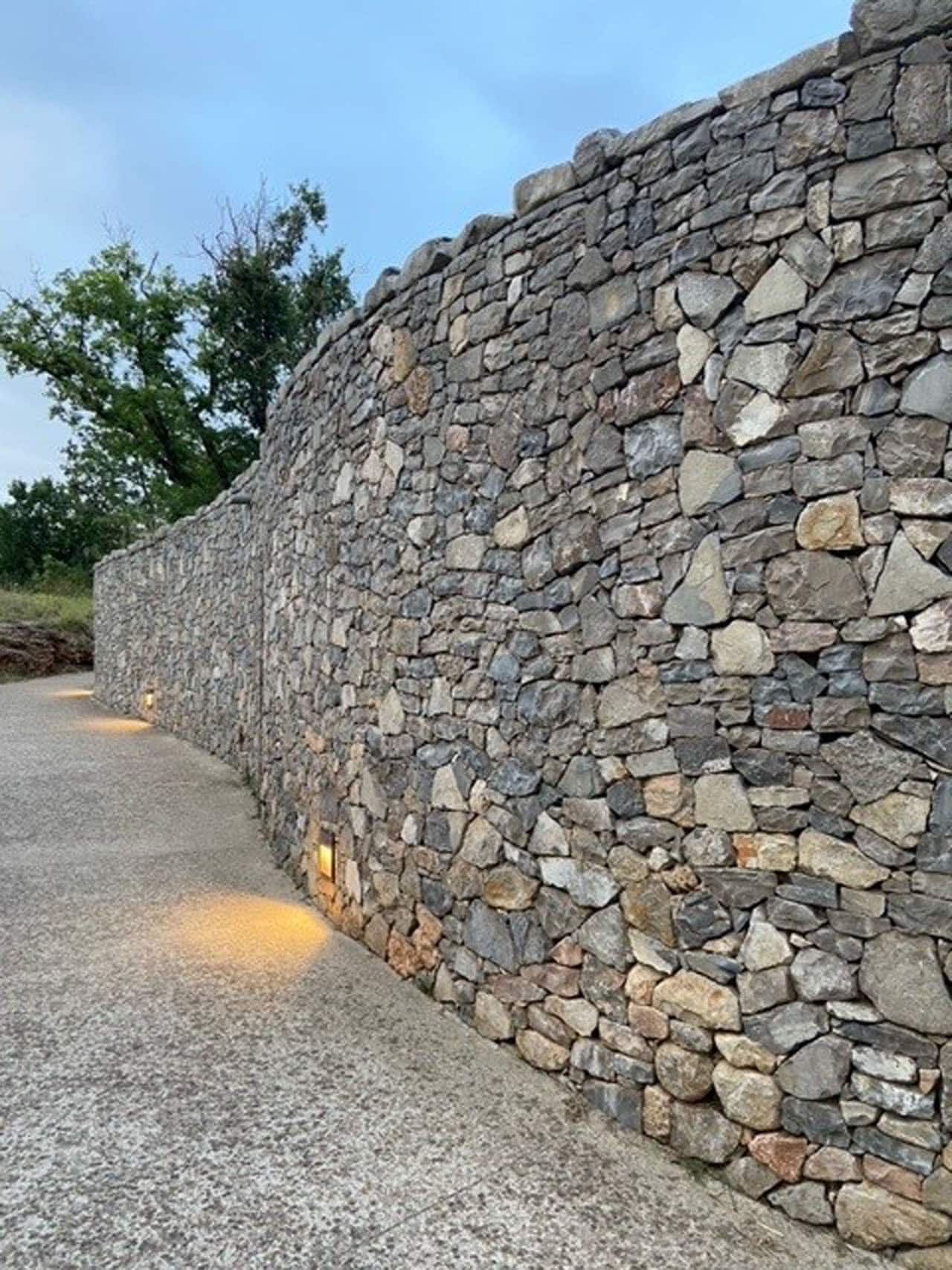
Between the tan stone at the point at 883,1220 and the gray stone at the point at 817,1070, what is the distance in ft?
0.77

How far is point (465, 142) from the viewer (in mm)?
43031

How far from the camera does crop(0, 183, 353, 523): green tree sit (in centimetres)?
1455

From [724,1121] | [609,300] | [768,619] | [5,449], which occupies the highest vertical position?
[5,449]

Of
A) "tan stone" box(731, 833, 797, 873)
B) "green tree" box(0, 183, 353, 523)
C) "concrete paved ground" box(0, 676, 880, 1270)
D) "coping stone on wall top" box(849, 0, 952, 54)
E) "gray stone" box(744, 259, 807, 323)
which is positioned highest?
"green tree" box(0, 183, 353, 523)

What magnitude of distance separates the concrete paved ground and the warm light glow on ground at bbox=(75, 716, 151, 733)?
240 inches

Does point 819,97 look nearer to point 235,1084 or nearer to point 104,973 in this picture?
point 235,1084

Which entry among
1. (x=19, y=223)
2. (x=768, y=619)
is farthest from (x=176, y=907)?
(x=19, y=223)

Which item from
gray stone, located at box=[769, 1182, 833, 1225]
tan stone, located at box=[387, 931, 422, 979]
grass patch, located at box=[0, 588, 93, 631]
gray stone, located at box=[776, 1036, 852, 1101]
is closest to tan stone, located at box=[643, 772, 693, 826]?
gray stone, located at box=[776, 1036, 852, 1101]

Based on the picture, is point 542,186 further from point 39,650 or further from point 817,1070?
point 39,650

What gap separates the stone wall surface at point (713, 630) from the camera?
83.4 inches

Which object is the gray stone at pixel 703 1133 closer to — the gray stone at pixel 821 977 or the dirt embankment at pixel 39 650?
the gray stone at pixel 821 977

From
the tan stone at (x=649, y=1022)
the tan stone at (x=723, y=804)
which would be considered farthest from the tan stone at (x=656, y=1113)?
the tan stone at (x=723, y=804)

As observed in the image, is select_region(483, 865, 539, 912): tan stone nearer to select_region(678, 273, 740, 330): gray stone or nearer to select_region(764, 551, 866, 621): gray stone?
select_region(764, 551, 866, 621): gray stone

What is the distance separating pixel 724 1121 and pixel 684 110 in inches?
120
